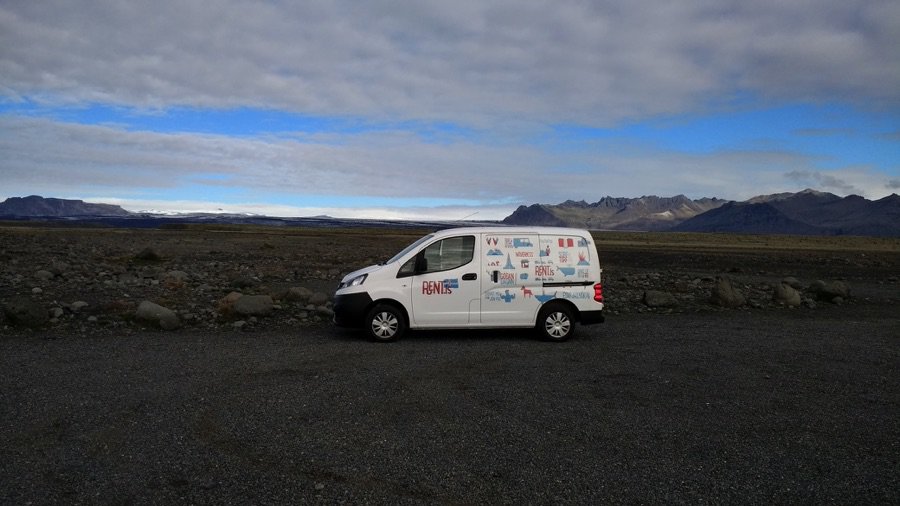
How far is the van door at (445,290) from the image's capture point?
1152 centimetres

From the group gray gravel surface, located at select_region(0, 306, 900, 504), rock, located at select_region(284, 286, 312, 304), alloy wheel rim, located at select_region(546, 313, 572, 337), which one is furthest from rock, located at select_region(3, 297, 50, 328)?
alloy wheel rim, located at select_region(546, 313, 572, 337)

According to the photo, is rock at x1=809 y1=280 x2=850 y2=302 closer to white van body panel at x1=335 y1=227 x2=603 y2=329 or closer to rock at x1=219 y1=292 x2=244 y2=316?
white van body panel at x1=335 y1=227 x2=603 y2=329

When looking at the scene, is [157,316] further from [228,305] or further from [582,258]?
[582,258]

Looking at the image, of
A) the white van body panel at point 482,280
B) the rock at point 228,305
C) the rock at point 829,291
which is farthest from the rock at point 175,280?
the rock at point 829,291

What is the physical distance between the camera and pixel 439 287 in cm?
1152

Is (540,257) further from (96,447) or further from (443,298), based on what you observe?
(96,447)

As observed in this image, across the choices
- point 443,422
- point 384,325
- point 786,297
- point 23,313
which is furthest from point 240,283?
point 786,297

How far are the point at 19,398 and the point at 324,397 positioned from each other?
350cm

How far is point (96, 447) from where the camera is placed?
5898 mm

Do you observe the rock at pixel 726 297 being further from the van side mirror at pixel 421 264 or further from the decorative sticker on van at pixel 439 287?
the van side mirror at pixel 421 264

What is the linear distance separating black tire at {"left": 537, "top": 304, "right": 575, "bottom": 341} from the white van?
18mm

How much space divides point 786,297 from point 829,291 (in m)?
2.06

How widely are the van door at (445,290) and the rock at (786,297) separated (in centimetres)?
1097

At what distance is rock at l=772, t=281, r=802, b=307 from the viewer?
18.0 m
